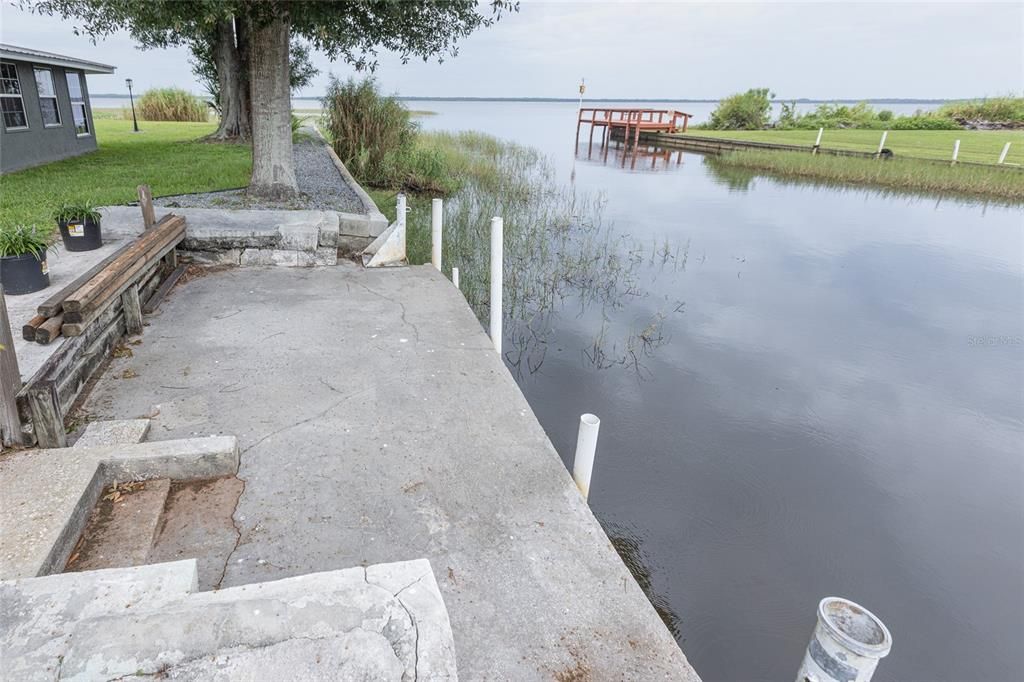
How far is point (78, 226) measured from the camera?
16.3 feet

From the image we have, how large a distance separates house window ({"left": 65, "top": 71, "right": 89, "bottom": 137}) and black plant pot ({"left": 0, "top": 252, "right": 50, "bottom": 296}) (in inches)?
458

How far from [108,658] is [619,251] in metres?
9.04

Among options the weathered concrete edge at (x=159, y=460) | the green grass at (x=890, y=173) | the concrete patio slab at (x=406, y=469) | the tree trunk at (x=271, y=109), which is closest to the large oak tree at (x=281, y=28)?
A: the tree trunk at (x=271, y=109)

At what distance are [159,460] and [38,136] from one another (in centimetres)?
1223

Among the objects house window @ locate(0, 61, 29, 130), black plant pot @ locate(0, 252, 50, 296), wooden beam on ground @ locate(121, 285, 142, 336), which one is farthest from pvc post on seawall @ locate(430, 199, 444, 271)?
house window @ locate(0, 61, 29, 130)

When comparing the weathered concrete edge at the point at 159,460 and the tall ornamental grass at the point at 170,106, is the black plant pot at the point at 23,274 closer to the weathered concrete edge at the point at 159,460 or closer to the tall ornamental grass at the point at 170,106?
the weathered concrete edge at the point at 159,460

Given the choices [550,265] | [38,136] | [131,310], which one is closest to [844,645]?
[131,310]

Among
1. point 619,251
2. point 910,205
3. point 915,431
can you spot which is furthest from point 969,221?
point 915,431

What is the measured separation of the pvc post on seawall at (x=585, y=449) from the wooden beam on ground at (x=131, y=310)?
3496 millimetres

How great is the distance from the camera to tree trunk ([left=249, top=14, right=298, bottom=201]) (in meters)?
7.26

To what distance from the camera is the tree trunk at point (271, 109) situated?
726 cm

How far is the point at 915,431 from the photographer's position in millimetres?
5078

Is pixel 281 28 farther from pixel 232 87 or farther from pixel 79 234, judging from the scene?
pixel 232 87

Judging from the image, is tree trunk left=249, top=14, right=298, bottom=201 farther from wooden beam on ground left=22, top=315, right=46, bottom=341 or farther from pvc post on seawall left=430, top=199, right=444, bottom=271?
wooden beam on ground left=22, top=315, right=46, bottom=341
